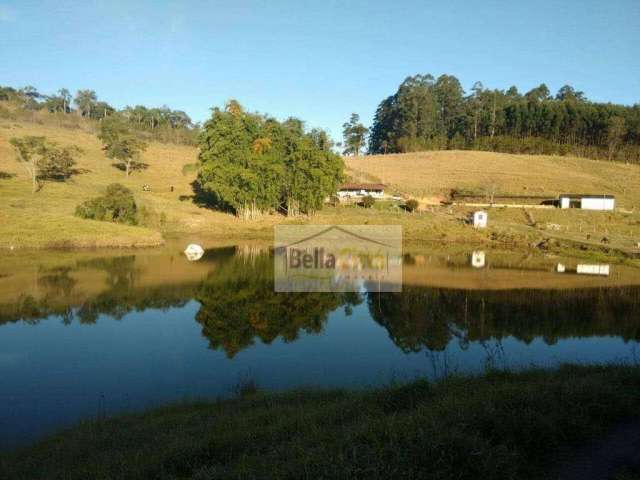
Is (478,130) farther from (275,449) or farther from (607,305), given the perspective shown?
(275,449)

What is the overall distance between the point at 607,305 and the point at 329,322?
14.9m

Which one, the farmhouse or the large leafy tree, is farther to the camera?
the large leafy tree

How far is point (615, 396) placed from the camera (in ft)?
28.3

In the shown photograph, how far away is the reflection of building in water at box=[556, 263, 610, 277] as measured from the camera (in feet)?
109

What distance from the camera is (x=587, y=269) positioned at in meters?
35.0

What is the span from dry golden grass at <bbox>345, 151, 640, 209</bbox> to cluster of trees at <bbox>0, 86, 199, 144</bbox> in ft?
185

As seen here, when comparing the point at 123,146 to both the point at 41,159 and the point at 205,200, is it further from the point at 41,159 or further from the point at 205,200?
the point at 205,200

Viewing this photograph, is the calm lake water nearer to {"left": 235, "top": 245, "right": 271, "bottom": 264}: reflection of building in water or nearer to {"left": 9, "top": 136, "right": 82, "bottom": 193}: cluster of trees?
{"left": 235, "top": 245, "right": 271, "bottom": 264}: reflection of building in water

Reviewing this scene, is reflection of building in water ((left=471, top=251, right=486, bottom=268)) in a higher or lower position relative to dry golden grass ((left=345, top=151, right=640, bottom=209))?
lower

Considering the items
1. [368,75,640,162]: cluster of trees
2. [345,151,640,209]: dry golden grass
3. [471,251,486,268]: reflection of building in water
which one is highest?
[368,75,640,162]: cluster of trees

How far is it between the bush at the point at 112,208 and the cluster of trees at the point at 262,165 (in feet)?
34.3

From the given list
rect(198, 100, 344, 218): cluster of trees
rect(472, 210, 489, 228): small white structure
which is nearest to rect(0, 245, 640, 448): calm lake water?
rect(472, 210, 489, 228): small white structure

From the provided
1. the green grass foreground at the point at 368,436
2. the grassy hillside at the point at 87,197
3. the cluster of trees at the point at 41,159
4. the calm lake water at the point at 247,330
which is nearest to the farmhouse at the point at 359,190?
the grassy hillside at the point at 87,197

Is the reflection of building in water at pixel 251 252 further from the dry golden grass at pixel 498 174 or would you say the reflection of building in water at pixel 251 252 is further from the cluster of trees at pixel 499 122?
the cluster of trees at pixel 499 122
